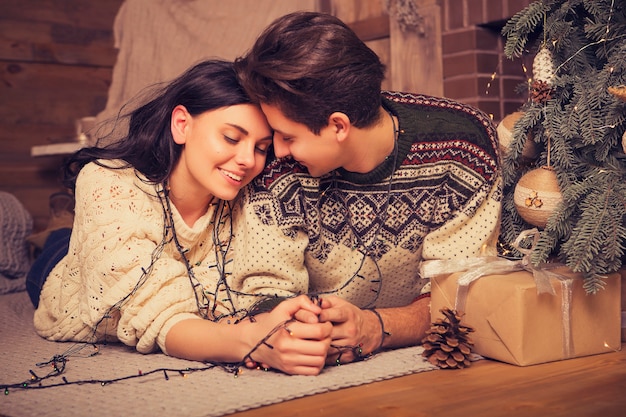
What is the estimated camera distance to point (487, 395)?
144cm

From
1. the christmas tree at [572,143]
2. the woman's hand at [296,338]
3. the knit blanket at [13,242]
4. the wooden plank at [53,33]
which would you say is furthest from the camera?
the wooden plank at [53,33]

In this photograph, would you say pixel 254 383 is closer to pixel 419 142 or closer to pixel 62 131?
pixel 419 142

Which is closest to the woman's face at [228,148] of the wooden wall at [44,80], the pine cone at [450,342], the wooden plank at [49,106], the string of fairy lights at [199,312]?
the string of fairy lights at [199,312]

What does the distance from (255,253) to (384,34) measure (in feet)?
4.41

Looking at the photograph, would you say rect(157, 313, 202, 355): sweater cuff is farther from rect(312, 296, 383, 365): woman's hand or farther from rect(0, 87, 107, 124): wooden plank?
rect(0, 87, 107, 124): wooden plank

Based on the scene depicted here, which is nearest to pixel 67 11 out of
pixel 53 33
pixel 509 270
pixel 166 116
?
pixel 53 33

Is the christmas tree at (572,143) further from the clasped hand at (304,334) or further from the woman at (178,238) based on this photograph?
the woman at (178,238)

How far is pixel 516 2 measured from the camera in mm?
2455

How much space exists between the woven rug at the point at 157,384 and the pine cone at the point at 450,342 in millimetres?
43

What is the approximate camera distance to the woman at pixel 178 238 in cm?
164

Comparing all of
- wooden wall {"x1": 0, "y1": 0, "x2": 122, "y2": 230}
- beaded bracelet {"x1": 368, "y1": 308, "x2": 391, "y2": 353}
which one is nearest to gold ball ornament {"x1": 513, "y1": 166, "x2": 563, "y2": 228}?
beaded bracelet {"x1": 368, "y1": 308, "x2": 391, "y2": 353}

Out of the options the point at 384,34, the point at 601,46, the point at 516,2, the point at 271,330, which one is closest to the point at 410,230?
the point at 271,330

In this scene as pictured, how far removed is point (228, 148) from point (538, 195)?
0.70m

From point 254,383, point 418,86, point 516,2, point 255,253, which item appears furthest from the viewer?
point 418,86
